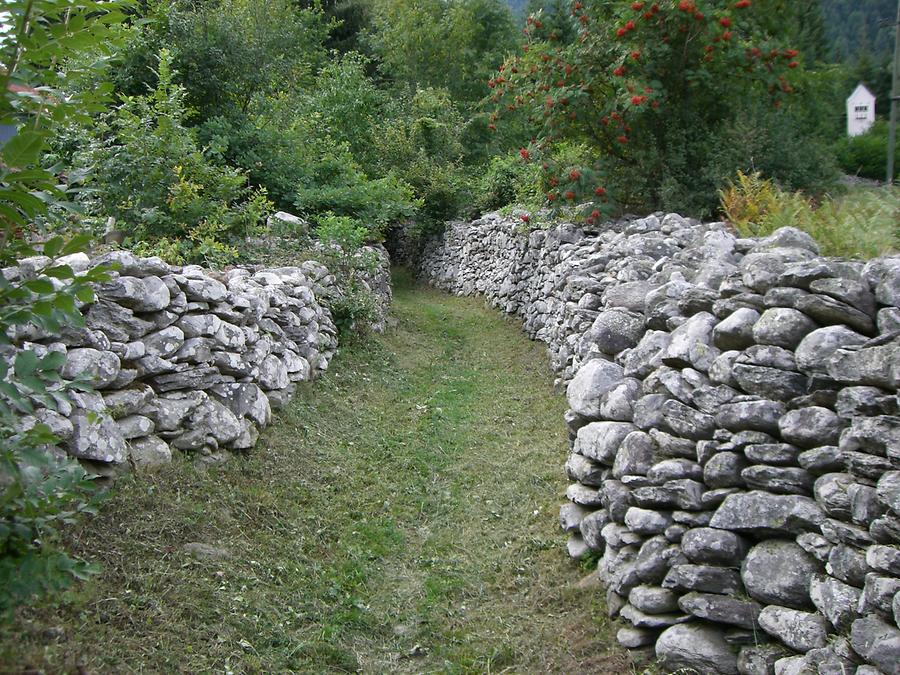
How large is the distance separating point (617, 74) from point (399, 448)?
5616 millimetres

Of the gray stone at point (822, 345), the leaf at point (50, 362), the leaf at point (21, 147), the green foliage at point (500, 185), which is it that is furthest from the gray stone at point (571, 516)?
the green foliage at point (500, 185)

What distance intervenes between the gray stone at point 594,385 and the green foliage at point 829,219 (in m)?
1.69

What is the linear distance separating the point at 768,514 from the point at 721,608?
52 centimetres

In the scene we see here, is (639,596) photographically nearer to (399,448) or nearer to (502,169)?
(399,448)

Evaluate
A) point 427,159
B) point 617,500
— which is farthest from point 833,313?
point 427,159

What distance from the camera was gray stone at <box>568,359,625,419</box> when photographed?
5.34 m

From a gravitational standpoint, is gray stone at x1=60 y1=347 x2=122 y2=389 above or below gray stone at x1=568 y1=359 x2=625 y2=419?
above

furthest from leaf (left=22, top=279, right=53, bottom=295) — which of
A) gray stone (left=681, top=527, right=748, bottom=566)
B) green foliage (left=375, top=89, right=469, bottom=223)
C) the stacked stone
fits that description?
green foliage (left=375, top=89, right=469, bottom=223)

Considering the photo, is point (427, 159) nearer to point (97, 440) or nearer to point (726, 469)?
point (97, 440)

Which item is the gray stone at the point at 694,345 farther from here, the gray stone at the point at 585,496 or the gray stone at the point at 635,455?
the gray stone at the point at 585,496

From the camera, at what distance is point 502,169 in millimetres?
16641

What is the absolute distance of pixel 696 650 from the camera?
3.53 m

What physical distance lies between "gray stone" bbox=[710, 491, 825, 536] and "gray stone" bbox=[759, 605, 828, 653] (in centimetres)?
38

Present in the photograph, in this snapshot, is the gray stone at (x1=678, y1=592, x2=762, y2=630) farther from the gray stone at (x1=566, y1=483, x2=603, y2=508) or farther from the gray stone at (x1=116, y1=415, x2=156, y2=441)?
the gray stone at (x1=116, y1=415, x2=156, y2=441)
